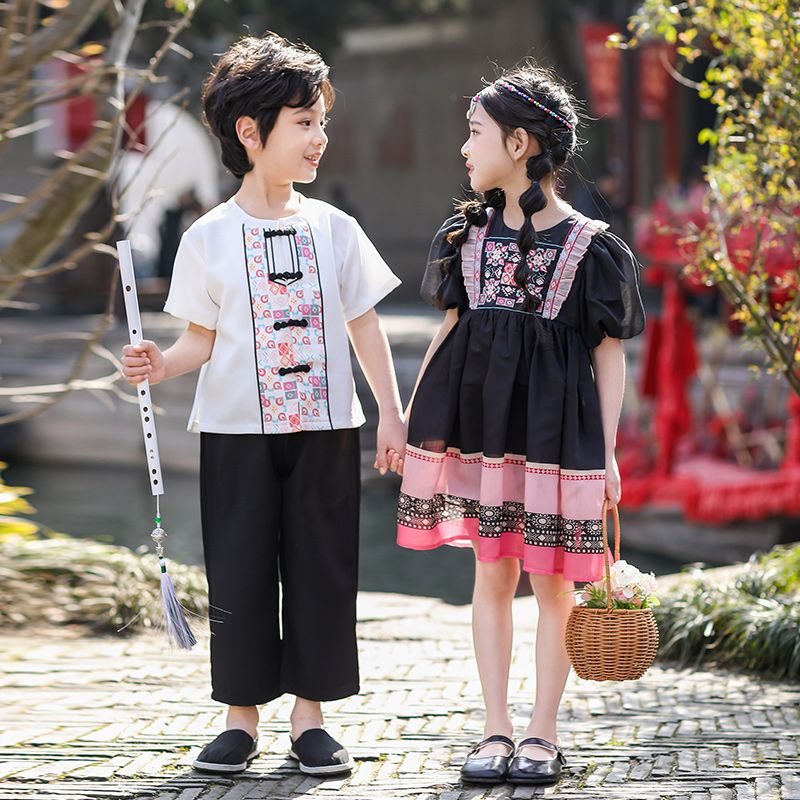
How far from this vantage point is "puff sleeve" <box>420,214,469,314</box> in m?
3.59

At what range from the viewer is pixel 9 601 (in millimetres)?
5902

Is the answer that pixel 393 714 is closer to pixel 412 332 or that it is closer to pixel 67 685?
pixel 67 685

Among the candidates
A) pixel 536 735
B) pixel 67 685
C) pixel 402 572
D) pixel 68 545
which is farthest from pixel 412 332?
pixel 536 735

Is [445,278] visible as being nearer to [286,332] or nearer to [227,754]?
[286,332]

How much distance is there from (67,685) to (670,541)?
6.48 meters

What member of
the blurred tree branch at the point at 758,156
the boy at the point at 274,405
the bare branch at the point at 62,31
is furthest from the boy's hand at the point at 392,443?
the bare branch at the point at 62,31

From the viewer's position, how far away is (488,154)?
11.4 feet

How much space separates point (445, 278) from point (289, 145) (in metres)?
0.52

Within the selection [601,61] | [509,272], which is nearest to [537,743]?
[509,272]

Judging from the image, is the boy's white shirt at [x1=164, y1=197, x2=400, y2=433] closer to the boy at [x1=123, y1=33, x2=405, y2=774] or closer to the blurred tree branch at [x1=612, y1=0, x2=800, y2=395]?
the boy at [x1=123, y1=33, x2=405, y2=774]

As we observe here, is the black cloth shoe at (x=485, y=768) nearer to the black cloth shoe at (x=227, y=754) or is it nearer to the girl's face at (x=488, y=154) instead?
the black cloth shoe at (x=227, y=754)

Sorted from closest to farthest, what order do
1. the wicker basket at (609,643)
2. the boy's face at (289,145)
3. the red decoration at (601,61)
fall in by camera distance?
1. the wicker basket at (609,643)
2. the boy's face at (289,145)
3. the red decoration at (601,61)

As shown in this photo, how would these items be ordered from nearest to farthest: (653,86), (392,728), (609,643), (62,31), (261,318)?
(609,643) → (261,318) → (392,728) → (62,31) → (653,86)

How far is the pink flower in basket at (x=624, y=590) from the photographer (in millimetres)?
3414
